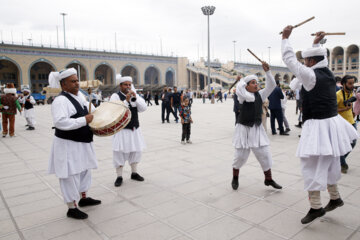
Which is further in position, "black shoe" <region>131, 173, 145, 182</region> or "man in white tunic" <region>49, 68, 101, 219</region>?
"black shoe" <region>131, 173, 145, 182</region>

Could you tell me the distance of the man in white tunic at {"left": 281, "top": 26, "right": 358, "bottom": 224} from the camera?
2.77 m

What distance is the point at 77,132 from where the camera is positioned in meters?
3.20

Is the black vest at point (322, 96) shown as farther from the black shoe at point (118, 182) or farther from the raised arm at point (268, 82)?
the black shoe at point (118, 182)

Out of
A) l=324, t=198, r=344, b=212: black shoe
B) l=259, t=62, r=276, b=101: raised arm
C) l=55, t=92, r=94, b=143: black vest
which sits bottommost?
l=324, t=198, r=344, b=212: black shoe

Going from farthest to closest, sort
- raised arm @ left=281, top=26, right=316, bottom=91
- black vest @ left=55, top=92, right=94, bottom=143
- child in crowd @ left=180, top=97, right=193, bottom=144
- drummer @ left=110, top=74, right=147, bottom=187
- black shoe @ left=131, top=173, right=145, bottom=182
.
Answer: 1. child in crowd @ left=180, top=97, right=193, bottom=144
2. black shoe @ left=131, top=173, right=145, bottom=182
3. drummer @ left=110, top=74, right=147, bottom=187
4. black vest @ left=55, top=92, right=94, bottom=143
5. raised arm @ left=281, top=26, right=316, bottom=91

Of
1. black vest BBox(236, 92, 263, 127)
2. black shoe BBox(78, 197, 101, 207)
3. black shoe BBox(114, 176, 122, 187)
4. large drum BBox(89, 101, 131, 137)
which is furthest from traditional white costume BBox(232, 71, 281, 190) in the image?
black shoe BBox(78, 197, 101, 207)

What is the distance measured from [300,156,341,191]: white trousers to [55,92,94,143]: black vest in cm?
246

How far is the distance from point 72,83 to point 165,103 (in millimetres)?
9542

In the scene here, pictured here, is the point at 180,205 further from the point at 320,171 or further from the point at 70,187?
the point at 320,171

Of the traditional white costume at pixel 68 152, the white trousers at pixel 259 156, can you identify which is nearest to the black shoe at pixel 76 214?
the traditional white costume at pixel 68 152

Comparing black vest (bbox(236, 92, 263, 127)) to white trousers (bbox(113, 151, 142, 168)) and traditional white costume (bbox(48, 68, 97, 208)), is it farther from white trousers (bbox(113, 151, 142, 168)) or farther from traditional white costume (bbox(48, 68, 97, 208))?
traditional white costume (bbox(48, 68, 97, 208))

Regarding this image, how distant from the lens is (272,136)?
844 cm

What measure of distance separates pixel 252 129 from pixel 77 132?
2329 mm

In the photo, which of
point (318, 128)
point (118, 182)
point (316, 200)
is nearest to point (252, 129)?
point (318, 128)
